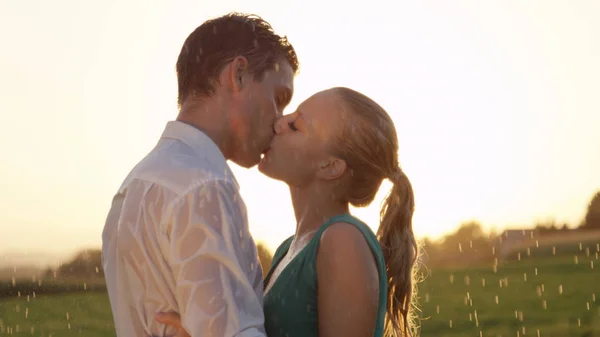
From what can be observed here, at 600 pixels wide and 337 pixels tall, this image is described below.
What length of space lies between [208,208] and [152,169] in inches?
12.3

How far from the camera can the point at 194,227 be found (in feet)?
9.63

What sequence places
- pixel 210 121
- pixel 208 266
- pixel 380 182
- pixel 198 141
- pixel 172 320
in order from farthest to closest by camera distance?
pixel 380 182
pixel 210 121
pixel 198 141
pixel 172 320
pixel 208 266

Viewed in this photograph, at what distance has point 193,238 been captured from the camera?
2930mm

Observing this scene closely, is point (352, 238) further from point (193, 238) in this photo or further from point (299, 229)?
point (193, 238)

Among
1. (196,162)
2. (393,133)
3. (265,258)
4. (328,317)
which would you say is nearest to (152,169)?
(196,162)

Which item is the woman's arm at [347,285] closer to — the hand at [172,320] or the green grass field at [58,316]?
the hand at [172,320]

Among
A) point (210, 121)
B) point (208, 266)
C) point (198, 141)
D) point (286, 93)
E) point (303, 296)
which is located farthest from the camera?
point (286, 93)

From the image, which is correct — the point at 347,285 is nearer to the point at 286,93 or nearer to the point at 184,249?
the point at 184,249

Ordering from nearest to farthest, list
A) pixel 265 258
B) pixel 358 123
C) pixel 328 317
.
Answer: pixel 328 317, pixel 358 123, pixel 265 258

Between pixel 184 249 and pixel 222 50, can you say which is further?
pixel 222 50

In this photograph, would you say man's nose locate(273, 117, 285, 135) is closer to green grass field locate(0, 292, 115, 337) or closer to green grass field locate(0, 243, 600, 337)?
green grass field locate(0, 243, 600, 337)

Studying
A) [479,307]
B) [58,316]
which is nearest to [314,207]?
[58,316]

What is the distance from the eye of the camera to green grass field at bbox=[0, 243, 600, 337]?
41.3 feet

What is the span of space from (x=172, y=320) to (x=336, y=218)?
3.27 ft
